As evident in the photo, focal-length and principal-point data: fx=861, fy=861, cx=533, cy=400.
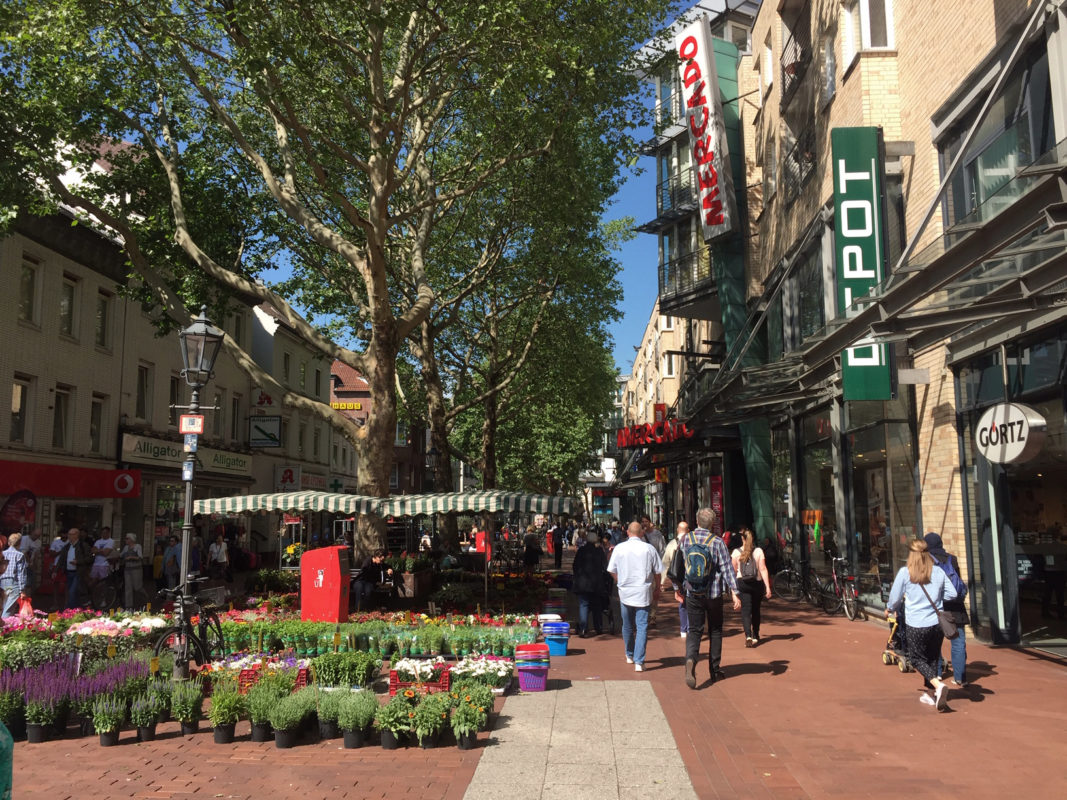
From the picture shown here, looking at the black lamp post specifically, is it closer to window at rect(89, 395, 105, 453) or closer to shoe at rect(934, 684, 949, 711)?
shoe at rect(934, 684, 949, 711)

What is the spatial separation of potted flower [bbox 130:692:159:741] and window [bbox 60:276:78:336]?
62.7ft

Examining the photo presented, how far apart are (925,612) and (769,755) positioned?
2.54m

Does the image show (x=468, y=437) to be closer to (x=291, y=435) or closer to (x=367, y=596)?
(x=291, y=435)

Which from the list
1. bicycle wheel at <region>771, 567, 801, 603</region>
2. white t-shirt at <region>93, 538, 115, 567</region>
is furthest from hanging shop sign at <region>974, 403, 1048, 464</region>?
white t-shirt at <region>93, 538, 115, 567</region>

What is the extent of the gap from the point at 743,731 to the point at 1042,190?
5.05 meters

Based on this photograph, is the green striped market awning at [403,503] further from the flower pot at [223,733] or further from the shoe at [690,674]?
the flower pot at [223,733]

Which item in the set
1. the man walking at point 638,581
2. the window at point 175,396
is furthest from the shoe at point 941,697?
the window at point 175,396

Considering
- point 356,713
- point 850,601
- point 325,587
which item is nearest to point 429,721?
point 356,713

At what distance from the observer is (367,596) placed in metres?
16.2

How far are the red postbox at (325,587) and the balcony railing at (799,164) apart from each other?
12.2 m

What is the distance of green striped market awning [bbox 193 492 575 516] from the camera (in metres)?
15.4

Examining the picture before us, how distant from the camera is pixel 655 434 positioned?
1071 inches

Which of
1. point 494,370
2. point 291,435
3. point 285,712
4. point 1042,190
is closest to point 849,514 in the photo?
point 1042,190

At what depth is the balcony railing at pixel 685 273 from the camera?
28.6 meters
